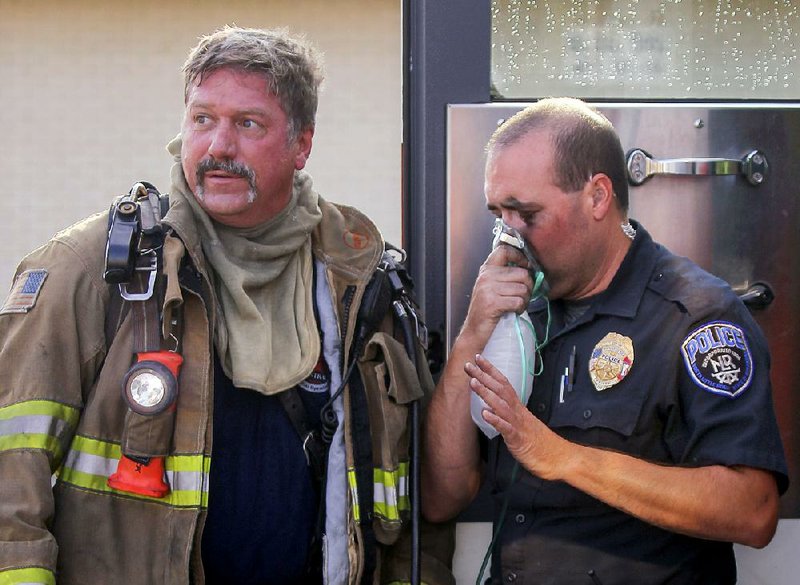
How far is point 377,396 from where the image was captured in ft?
8.14

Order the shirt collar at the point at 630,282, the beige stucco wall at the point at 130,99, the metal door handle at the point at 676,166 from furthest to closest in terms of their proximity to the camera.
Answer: the beige stucco wall at the point at 130,99 → the metal door handle at the point at 676,166 → the shirt collar at the point at 630,282

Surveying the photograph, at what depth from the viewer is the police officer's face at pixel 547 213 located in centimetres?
239

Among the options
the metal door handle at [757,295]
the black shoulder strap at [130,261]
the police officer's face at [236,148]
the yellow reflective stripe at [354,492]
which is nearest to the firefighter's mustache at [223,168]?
the police officer's face at [236,148]

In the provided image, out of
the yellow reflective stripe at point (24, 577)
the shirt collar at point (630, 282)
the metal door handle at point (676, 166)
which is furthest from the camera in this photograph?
the metal door handle at point (676, 166)

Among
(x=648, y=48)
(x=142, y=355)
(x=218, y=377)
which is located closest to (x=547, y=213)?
(x=648, y=48)

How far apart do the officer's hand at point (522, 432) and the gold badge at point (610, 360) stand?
184 mm

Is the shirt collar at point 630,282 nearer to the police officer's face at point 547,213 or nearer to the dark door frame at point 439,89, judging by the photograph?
the police officer's face at point 547,213

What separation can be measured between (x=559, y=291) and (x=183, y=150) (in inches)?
38.5

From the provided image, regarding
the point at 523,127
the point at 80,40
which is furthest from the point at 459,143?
the point at 80,40

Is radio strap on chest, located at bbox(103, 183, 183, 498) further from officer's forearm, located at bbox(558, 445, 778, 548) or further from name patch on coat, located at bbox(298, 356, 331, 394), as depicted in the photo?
officer's forearm, located at bbox(558, 445, 778, 548)

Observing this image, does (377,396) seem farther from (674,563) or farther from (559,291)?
(674,563)

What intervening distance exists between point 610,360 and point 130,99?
5.75 meters

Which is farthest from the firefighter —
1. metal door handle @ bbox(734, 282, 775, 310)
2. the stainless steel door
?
metal door handle @ bbox(734, 282, 775, 310)

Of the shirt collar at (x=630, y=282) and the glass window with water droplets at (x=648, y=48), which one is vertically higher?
the glass window with water droplets at (x=648, y=48)
